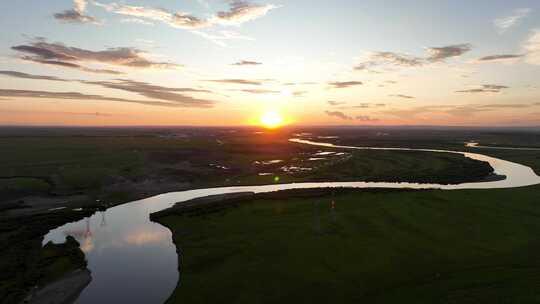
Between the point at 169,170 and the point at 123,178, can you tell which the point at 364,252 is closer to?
the point at 123,178

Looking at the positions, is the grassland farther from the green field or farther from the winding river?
the winding river

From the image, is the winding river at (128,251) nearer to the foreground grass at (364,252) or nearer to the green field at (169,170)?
the foreground grass at (364,252)

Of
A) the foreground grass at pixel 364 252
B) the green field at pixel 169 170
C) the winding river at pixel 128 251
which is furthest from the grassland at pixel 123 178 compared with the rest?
the winding river at pixel 128 251

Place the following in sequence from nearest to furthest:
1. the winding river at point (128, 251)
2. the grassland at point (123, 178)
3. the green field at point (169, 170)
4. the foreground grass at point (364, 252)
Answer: the foreground grass at point (364, 252) < the winding river at point (128, 251) < the grassland at point (123, 178) < the green field at point (169, 170)

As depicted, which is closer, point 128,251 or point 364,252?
point 364,252

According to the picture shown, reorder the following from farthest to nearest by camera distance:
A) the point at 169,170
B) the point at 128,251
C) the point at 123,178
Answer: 1. the point at 169,170
2. the point at 123,178
3. the point at 128,251

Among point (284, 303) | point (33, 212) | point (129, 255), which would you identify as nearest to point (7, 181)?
point (33, 212)

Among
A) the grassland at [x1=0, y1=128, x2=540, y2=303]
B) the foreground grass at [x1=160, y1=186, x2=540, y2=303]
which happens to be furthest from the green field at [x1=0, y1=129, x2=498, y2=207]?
the foreground grass at [x1=160, y1=186, x2=540, y2=303]

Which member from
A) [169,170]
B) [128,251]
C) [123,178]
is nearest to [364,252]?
[128,251]

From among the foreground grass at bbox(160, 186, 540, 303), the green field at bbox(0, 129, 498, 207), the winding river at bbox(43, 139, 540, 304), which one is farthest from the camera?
the green field at bbox(0, 129, 498, 207)
